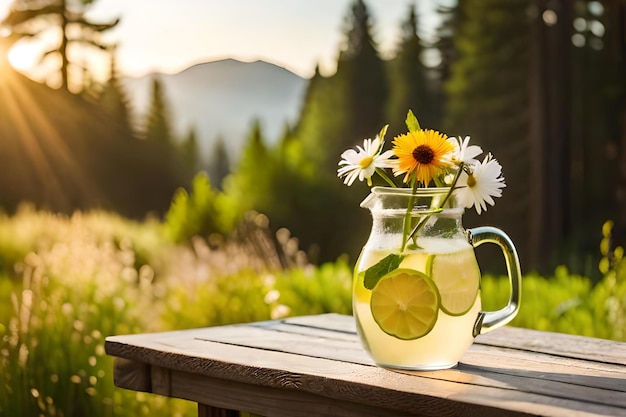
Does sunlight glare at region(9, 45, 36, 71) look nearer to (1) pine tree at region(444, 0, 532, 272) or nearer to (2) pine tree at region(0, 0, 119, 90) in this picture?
(2) pine tree at region(0, 0, 119, 90)

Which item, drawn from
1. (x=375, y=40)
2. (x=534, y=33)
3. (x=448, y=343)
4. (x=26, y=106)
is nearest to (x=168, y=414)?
(x=448, y=343)

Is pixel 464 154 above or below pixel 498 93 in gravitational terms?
below

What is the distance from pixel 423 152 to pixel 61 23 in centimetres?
978

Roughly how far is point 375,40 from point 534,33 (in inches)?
102

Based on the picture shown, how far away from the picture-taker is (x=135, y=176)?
9.97 m

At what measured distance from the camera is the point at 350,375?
143cm

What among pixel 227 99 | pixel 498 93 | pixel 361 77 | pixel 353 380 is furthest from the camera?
pixel 227 99

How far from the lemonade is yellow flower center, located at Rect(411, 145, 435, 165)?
0.43 ft

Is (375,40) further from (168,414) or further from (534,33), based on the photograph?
(168,414)

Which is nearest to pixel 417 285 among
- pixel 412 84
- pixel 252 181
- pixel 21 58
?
pixel 252 181

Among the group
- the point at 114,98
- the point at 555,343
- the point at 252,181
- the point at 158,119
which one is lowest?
the point at 252,181

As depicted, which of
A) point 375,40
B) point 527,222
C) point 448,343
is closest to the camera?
point 448,343

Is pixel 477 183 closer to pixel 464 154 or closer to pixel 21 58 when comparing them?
pixel 464 154

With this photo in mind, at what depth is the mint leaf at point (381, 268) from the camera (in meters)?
1.44
